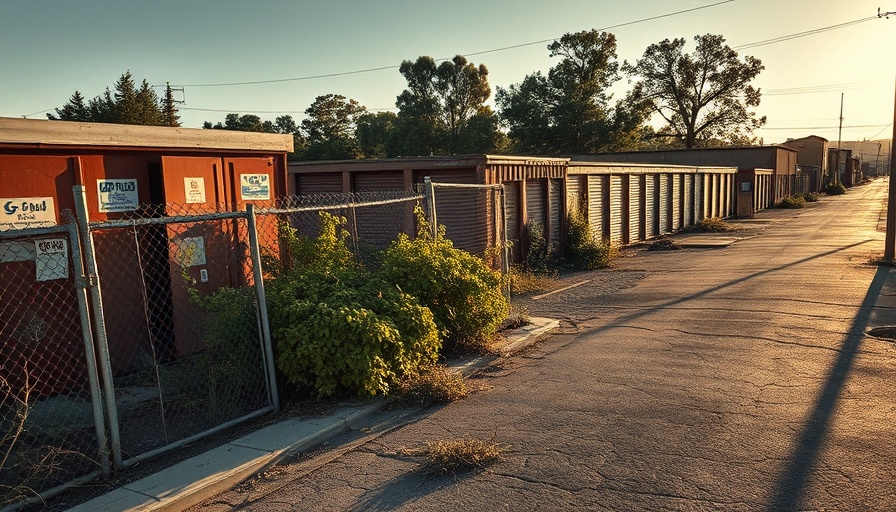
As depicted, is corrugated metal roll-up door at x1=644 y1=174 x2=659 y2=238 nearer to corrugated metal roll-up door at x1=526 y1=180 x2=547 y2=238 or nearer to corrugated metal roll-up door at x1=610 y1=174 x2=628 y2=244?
corrugated metal roll-up door at x1=610 y1=174 x2=628 y2=244

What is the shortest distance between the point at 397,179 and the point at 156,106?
40222 mm

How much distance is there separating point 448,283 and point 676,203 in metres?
23.7

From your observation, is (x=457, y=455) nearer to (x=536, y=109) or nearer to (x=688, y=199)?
(x=688, y=199)

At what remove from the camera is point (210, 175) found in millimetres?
7984

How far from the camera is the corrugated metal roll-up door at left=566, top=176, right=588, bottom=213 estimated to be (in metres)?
18.2

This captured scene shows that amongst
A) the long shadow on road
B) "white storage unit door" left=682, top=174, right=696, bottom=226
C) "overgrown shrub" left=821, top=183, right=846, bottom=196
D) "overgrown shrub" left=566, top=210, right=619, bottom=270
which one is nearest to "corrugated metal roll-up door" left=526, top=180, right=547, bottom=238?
"overgrown shrub" left=566, top=210, right=619, bottom=270

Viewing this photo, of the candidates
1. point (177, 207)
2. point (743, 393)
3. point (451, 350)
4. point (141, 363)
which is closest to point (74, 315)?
point (141, 363)

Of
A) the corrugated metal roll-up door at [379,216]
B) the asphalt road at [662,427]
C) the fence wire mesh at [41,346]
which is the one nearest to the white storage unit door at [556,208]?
the corrugated metal roll-up door at [379,216]

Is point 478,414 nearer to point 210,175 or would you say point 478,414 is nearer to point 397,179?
point 210,175

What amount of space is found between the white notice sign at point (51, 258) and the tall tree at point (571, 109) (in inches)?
2032

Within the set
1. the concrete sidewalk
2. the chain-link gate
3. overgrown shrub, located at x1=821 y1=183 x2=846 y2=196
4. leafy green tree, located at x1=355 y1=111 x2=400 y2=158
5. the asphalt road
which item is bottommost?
overgrown shrub, located at x1=821 y1=183 x2=846 y2=196

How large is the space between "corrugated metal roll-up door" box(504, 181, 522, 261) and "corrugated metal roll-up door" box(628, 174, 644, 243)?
8590 millimetres

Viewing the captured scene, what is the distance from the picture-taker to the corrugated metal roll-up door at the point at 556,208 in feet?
56.8

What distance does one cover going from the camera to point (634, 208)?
2377 centimetres
